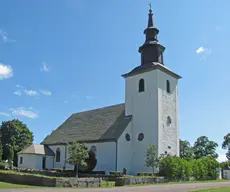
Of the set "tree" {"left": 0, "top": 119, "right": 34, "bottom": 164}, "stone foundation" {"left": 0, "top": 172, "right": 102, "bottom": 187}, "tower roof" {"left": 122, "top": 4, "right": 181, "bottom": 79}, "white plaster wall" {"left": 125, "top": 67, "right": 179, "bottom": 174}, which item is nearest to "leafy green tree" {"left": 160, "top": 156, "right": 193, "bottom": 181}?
"white plaster wall" {"left": 125, "top": 67, "right": 179, "bottom": 174}

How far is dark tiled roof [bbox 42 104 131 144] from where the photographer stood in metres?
38.4

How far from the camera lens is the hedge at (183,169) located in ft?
101

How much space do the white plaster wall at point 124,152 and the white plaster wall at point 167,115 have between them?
4.35 metres

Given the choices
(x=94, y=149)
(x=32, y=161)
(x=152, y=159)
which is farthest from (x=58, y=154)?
(x=152, y=159)

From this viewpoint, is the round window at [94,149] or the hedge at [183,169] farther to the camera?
the round window at [94,149]

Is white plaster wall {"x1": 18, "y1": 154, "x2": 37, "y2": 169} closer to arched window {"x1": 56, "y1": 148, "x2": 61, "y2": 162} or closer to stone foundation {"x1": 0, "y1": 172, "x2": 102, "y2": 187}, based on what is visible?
arched window {"x1": 56, "y1": 148, "x2": 61, "y2": 162}

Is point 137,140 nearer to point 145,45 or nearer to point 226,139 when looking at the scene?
point 145,45

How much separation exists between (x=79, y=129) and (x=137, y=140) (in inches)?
436

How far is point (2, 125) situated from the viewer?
60625 millimetres

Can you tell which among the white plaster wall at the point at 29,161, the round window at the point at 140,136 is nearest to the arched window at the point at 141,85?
the round window at the point at 140,136

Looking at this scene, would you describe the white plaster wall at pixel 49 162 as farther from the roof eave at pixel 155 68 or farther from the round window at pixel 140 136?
the roof eave at pixel 155 68

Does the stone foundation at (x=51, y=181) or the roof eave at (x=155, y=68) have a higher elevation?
the roof eave at (x=155, y=68)

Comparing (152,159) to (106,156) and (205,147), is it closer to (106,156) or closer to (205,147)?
(106,156)

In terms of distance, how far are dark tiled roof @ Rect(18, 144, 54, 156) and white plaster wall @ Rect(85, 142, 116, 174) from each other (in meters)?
10.3
